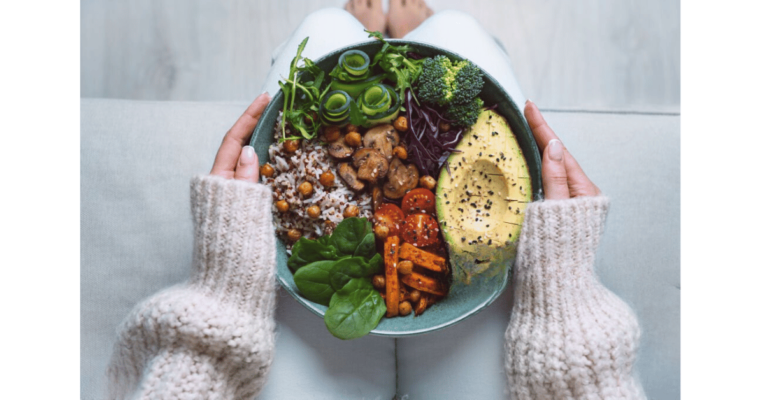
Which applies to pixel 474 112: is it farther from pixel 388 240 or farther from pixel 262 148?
pixel 262 148

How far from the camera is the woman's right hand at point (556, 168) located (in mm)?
1178

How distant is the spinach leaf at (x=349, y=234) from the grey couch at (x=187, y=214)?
1.44ft

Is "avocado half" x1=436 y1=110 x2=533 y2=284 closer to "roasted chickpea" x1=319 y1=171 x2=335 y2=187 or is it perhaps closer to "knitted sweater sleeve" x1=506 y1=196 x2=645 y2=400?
"knitted sweater sleeve" x1=506 y1=196 x2=645 y2=400

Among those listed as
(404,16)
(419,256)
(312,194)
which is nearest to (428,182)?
(419,256)

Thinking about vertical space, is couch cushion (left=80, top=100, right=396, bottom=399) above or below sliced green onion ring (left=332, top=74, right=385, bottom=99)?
below

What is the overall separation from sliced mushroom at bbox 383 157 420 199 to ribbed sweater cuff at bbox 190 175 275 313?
301 millimetres

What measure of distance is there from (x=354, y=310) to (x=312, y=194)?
0.30 m

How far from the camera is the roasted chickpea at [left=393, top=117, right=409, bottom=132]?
1.21 m

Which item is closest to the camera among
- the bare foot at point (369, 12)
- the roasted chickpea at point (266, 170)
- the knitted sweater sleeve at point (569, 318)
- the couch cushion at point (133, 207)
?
the knitted sweater sleeve at point (569, 318)

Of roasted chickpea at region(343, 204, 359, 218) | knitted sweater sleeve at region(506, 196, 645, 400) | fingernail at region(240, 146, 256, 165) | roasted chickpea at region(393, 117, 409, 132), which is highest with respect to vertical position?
roasted chickpea at region(393, 117, 409, 132)

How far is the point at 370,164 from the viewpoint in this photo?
45.8 inches

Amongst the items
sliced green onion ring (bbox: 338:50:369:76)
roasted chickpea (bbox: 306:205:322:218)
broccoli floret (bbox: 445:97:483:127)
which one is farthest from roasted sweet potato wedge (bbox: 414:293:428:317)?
sliced green onion ring (bbox: 338:50:369:76)

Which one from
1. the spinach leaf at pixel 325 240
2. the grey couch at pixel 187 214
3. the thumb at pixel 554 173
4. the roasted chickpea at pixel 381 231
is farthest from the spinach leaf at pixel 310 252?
the thumb at pixel 554 173

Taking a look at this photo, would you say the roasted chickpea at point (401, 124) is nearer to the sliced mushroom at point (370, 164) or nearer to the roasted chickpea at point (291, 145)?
the sliced mushroom at point (370, 164)
